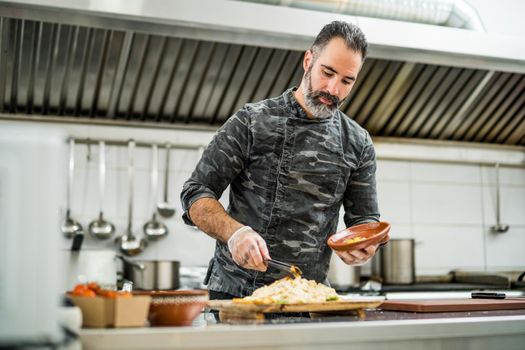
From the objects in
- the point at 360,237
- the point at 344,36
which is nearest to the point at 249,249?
the point at 360,237

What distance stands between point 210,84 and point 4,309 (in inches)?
115

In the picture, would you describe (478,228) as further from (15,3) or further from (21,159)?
(21,159)

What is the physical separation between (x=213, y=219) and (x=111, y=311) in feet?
2.46

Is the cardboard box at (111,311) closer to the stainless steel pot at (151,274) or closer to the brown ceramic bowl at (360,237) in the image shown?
the brown ceramic bowl at (360,237)

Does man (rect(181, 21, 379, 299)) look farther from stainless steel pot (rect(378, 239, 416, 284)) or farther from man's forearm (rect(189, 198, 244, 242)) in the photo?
stainless steel pot (rect(378, 239, 416, 284))

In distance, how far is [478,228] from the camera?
193 inches

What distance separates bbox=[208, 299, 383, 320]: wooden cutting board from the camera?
5.48ft

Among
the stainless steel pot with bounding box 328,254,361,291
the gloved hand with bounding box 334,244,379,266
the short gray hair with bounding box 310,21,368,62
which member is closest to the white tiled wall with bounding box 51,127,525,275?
the stainless steel pot with bounding box 328,254,361,291

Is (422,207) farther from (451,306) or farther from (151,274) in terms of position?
(451,306)

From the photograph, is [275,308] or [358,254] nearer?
[275,308]

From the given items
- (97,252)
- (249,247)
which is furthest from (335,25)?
(97,252)

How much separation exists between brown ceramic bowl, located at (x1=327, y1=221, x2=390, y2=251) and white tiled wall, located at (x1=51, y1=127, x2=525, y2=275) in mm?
2175

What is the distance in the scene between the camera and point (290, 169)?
2.37m

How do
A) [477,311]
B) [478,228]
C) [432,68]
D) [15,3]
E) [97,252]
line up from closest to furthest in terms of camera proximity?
[477,311] → [15,3] → [97,252] → [432,68] → [478,228]
